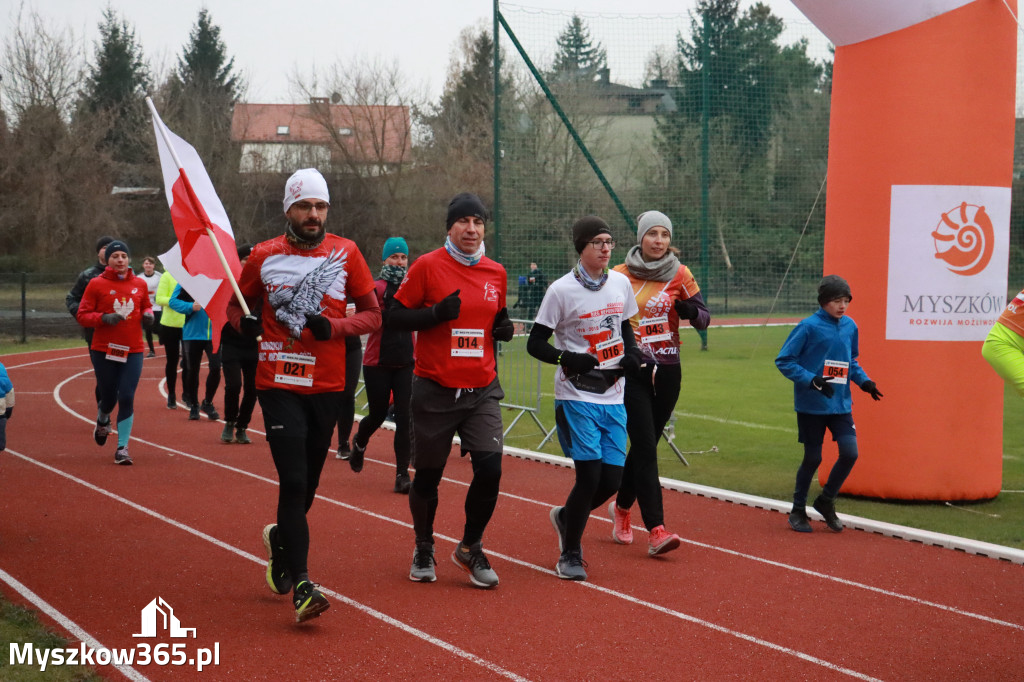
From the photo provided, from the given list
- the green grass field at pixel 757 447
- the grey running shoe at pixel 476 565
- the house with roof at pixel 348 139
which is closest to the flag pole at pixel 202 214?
the grey running shoe at pixel 476 565

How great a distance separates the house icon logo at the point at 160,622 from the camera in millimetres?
5293

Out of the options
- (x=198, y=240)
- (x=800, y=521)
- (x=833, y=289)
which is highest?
(x=198, y=240)

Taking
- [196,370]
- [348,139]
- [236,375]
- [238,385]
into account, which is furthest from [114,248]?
[348,139]

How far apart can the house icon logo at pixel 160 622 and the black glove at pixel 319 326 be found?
156cm

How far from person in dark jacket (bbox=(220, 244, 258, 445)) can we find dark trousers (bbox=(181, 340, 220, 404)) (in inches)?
41.7

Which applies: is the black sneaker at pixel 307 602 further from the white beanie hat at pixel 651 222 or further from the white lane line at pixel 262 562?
the white beanie hat at pixel 651 222

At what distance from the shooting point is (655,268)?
7152 mm

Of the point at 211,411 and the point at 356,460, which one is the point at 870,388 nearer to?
the point at 356,460

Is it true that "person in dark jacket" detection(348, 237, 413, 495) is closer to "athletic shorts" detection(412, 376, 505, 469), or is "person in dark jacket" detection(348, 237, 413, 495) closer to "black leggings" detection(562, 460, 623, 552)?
"black leggings" detection(562, 460, 623, 552)

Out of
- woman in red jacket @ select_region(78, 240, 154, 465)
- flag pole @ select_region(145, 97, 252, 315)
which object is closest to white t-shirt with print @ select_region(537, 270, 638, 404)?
flag pole @ select_region(145, 97, 252, 315)

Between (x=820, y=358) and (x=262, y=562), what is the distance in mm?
4140

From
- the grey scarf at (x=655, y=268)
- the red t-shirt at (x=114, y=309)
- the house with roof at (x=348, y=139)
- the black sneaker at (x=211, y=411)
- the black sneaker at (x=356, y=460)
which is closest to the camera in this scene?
the grey scarf at (x=655, y=268)

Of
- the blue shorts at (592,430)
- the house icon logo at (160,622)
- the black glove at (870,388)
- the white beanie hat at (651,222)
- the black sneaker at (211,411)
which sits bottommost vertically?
the black sneaker at (211,411)

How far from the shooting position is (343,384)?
18.7ft
